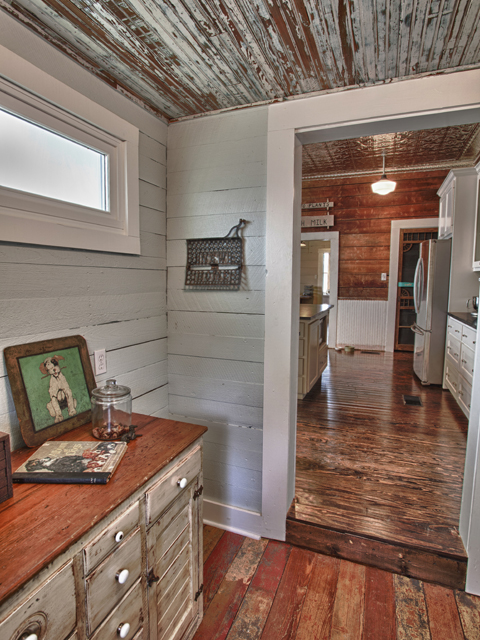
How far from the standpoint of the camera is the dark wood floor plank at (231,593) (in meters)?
1.46

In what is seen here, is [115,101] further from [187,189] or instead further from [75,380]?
[75,380]

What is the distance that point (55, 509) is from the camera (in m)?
0.93

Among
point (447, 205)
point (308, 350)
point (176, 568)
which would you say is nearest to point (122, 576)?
point (176, 568)

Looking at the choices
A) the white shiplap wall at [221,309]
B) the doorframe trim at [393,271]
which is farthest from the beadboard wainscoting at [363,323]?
the white shiplap wall at [221,309]

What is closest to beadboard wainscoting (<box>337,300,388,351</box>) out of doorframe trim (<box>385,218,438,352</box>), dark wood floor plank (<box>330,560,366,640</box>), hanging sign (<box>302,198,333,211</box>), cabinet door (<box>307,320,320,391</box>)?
doorframe trim (<box>385,218,438,352</box>)

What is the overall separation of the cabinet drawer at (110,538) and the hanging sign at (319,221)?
5.67 metres

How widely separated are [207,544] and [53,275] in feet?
5.02

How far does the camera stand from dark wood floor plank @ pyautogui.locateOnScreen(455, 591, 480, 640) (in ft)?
4.75

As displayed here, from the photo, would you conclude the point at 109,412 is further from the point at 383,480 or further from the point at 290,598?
the point at 383,480

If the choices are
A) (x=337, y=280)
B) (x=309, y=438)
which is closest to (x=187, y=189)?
(x=309, y=438)

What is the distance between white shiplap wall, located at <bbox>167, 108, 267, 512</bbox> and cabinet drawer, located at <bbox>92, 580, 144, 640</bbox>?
97 cm

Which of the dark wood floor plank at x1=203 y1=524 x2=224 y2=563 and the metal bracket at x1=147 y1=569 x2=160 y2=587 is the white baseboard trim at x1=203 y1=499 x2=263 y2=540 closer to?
the dark wood floor plank at x1=203 y1=524 x2=224 y2=563

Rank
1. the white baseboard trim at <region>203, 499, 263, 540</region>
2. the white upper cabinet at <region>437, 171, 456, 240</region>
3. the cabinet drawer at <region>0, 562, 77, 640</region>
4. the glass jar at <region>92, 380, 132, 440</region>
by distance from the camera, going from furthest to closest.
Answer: the white upper cabinet at <region>437, 171, 456, 240</region> < the white baseboard trim at <region>203, 499, 263, 540</region> < the glass jar at <region>92, 380, 132, 440</region> < the cabinet drawer at <region>0, 562, 77, 640</region>

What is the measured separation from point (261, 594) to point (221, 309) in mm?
1319
